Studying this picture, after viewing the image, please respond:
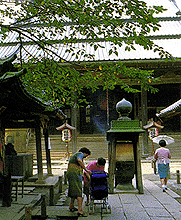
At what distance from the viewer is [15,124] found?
8508 mm

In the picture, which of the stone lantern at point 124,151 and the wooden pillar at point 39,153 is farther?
the wooden pillar at point 39,153

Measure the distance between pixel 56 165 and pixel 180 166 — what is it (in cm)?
684

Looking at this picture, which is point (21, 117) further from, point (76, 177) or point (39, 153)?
point (76, 177)

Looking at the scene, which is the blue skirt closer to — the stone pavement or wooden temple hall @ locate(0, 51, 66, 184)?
the stone pavement

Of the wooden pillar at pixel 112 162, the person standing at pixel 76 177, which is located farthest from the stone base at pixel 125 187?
the person standing at pixel 76 177

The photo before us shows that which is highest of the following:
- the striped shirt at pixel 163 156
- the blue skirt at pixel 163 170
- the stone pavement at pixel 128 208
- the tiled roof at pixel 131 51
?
the tiled roof at pixel 131 51

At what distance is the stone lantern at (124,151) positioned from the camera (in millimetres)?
6582

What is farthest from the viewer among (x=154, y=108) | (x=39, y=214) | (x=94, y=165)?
(x=154, y=108)

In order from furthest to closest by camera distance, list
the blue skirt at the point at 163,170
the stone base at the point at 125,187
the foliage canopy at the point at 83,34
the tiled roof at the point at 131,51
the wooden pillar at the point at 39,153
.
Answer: the tiled roof at the point at 131,51
the wooden pillar at the point at 39,153
the blue skirt at the point at 163,170
the stone base at the point at 125,187
the foliage canopy at the point at 83,34

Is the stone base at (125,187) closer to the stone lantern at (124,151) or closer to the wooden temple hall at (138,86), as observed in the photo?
the stone lantern at (124,151)

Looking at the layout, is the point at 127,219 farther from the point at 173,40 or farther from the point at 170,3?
the point at 170,3

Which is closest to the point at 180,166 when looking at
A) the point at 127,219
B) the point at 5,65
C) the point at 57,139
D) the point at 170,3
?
the point at 57,139

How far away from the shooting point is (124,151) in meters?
6.94

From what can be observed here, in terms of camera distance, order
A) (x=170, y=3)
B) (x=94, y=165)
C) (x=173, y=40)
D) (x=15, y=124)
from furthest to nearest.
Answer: (x=170, y=3) < (x=173, y=40) < (x=15, y=124) < (x=94, y=165)
